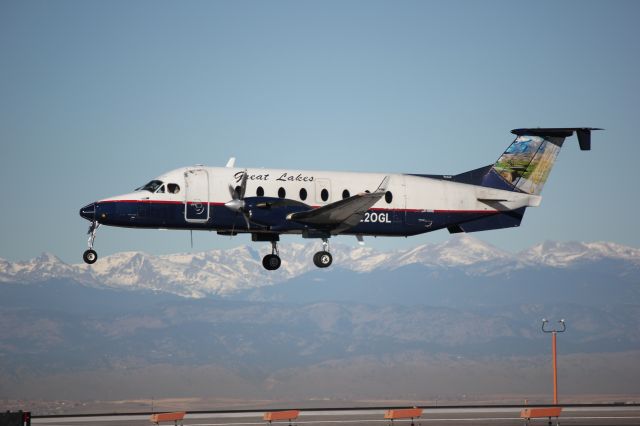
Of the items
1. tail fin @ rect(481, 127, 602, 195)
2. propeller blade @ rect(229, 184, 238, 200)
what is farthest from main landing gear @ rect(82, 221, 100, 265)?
tail fin @ rect(481, 127, 602, 195)

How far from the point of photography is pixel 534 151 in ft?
201

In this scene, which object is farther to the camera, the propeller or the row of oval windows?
the row of oval windows

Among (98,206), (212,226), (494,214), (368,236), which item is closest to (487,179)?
(494,214)

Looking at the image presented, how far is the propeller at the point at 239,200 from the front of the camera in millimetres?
52969

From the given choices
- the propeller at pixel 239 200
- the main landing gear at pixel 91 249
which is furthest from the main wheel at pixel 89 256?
the propeller at pixel 239 200

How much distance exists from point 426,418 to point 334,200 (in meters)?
13.1

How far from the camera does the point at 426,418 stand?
58625mm

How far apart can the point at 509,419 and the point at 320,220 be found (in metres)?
15.7

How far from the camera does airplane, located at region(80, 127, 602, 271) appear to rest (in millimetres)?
53281

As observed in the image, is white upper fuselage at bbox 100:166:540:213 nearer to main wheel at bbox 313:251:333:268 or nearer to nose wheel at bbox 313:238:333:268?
nose wheel at bbox 313:238:333:268

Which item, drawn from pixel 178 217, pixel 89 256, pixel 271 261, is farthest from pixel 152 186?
pixel 271 261

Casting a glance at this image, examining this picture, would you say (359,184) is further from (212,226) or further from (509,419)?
(509,419)

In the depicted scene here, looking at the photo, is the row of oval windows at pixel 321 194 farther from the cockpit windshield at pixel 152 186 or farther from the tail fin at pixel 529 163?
the tail fin at pixel 529 163

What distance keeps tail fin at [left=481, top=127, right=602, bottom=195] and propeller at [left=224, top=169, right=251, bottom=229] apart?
14.9m
